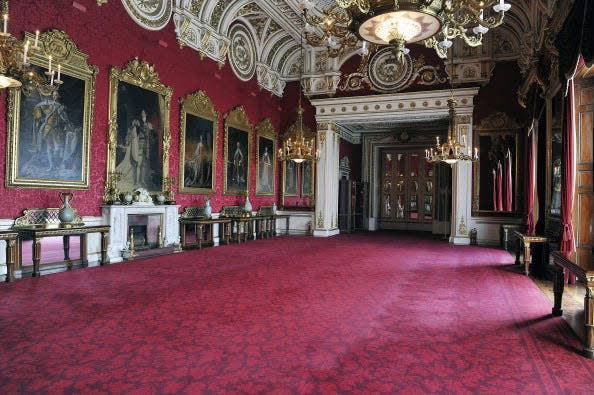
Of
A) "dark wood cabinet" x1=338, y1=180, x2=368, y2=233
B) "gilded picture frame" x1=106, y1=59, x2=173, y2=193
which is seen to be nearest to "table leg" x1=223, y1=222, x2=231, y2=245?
"gilded picture frame" x1=106, y1=59, x2=173, y2=193

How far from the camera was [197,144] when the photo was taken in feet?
33.3

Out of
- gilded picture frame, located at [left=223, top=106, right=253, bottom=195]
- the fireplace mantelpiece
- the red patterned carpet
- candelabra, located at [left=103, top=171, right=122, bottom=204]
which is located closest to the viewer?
Answer: the red patterned carpet

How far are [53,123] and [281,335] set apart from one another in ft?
18.3

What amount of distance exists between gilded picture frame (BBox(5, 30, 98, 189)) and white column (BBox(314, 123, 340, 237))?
7.63 m

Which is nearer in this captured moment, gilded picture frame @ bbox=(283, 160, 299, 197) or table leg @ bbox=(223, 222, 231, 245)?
table leg @ bbox=(223, 222, 231, 245)

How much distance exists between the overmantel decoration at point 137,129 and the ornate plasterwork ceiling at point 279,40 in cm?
124

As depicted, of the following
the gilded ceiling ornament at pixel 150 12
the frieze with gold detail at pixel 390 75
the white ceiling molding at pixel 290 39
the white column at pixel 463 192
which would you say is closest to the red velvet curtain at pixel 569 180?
the white ceiling molding at pixel 290 39

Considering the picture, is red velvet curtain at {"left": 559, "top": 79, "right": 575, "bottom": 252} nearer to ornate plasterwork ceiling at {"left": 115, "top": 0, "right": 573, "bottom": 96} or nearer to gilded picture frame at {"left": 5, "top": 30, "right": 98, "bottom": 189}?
ornate plasterwork ceiling at {"left": 115, "top": 0, "right": 573, "bottom": 96}

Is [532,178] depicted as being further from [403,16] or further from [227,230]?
[227,230]

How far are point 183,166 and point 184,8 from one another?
12.1 ft

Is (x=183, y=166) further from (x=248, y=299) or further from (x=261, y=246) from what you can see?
(x=248, y=299)

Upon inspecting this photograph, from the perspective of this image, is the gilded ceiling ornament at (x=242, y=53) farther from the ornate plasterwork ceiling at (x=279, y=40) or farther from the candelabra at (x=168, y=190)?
the candelabra at (x=168, y=190)

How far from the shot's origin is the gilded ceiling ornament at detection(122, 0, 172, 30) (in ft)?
27.0

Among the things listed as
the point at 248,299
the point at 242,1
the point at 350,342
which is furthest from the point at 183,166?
the point at 350,342
